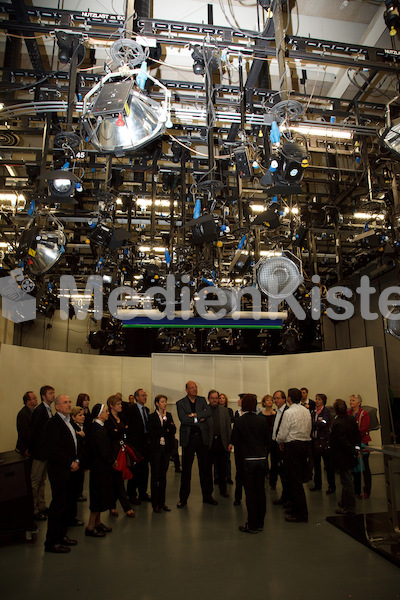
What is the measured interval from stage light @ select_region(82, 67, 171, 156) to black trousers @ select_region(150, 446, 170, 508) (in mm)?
3897

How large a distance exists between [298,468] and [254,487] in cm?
63

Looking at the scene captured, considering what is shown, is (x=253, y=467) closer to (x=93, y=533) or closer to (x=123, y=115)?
(x=93, y=533)

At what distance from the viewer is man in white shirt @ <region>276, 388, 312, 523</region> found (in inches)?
195

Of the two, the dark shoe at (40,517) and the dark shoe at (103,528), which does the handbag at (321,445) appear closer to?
the dark shoe at (103,528)

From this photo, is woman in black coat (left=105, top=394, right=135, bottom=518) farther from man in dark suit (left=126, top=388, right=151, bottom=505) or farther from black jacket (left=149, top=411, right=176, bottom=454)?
man in dark suit (left=126, top=388, right=151, bottom=505)

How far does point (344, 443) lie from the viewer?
5.18 m

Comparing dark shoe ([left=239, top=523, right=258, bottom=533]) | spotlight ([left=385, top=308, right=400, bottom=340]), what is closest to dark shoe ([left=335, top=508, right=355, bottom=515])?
dark shoe ([left=239, top=523, right=258, bottom=533])

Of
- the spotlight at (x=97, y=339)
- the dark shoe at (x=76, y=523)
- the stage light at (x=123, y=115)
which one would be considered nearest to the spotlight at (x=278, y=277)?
the stage light at (x=123, y=115)

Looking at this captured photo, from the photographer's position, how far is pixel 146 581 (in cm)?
350

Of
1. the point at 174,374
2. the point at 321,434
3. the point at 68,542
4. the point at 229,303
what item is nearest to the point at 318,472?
the point at 321,434

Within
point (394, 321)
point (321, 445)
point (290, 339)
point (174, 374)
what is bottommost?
point (321, 445)

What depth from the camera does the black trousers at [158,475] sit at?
5.53 metres

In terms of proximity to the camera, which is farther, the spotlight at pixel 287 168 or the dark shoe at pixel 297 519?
the dark shoe at pixel 297 519

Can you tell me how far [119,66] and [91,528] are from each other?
441cm
